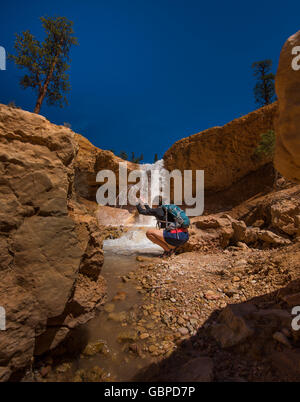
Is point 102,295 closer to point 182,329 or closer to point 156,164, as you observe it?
point 182,329

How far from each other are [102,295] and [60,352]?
729 mm

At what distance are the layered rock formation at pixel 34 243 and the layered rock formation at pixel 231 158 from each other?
566 inches

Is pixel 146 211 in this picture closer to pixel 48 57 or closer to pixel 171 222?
pixel 171 222

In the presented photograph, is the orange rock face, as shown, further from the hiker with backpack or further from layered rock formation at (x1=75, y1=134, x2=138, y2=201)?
the hiker with backpack

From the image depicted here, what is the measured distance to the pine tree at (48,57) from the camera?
1022cm

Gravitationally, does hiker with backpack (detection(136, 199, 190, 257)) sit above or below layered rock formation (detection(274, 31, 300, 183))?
below

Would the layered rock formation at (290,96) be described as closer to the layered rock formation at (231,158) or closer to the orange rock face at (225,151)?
the layered rock formation at (231,158)

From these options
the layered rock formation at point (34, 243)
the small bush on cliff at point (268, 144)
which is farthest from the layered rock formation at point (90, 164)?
the layered rock formation at point (34, 243)

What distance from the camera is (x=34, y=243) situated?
1797 millimetres

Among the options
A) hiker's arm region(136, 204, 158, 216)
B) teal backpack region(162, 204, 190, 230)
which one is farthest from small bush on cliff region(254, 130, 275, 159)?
hiker's arm region(136, 204, 158, 216)

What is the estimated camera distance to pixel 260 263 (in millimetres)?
3674

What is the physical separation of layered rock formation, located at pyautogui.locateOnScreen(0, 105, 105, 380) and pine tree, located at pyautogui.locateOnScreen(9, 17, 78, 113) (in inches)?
394

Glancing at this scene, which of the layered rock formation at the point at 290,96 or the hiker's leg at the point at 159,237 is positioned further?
the hiker's leg at the point at 159,237

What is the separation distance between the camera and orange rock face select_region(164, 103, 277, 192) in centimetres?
1358
